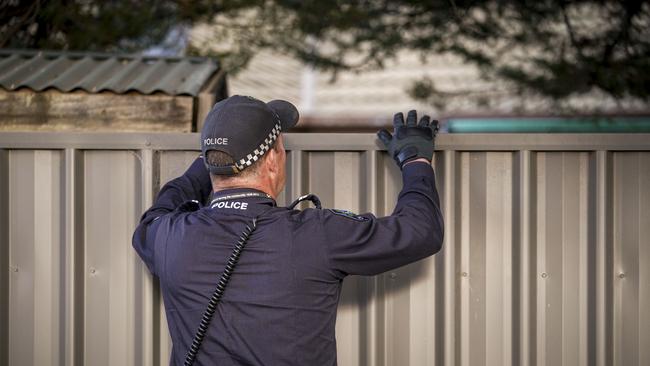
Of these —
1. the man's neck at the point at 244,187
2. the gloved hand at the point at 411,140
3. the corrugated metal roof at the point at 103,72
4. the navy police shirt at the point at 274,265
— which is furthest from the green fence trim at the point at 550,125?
the man's neck at the point at 244,187

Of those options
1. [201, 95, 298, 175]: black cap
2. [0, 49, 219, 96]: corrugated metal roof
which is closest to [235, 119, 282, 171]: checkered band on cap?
[201, 95, 298, 175]: black cap

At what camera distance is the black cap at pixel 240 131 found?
2.70 meters

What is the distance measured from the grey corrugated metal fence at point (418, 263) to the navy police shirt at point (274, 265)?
26.3 inches

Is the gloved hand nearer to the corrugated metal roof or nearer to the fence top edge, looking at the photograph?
the fence top edge

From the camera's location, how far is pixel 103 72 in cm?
479

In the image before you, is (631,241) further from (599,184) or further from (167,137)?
(167,137)

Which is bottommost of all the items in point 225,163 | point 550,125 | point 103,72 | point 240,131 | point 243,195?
point 243,195

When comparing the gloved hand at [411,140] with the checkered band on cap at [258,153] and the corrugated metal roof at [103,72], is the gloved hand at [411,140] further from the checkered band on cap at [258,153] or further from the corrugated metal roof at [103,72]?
the corrugated metal roof at [103,72]

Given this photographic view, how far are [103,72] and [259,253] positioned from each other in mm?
2661

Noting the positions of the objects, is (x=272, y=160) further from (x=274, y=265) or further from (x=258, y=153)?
(x=274, y=265)

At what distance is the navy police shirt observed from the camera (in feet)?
8.54

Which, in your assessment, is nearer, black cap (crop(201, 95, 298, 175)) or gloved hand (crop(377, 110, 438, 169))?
black cap (crop(201, 95, 298, 175))

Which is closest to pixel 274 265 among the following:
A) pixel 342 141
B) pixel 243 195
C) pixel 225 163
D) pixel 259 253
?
pixel 259 253

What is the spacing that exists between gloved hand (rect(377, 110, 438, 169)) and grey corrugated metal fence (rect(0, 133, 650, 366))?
0.84 feet
